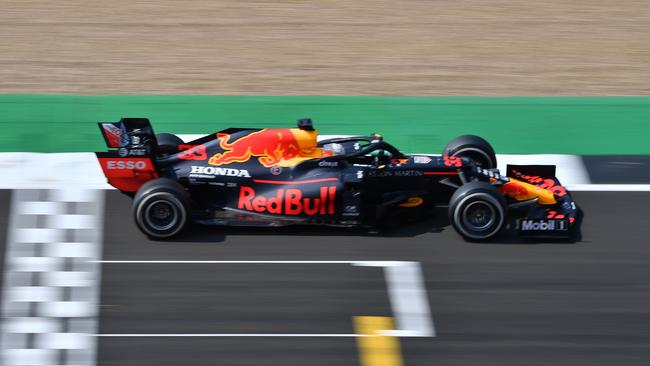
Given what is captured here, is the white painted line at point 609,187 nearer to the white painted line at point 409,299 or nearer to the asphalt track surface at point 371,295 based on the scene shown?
the asphalt track surface at point 371,295

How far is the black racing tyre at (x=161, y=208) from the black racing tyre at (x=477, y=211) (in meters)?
2.86

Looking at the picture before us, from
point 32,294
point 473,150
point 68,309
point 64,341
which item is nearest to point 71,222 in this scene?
point 32,294

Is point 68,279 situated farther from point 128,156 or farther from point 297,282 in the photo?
point 297,282

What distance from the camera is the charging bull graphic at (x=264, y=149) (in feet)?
39.9

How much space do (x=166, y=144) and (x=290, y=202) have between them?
1837 mm

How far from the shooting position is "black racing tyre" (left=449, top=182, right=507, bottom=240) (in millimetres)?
11844

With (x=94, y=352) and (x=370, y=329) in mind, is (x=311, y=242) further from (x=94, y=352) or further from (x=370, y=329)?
(x=94, y=352)

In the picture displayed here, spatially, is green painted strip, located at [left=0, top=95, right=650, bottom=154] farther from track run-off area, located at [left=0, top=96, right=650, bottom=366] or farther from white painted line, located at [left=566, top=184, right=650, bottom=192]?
white painted line, located at [left=566, top=184, right=650, bottom=192]

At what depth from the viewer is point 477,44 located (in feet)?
65.1

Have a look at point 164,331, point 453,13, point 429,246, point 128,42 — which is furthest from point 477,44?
point 164,331

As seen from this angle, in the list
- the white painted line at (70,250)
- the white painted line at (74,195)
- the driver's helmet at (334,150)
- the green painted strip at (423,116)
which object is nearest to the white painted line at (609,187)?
the green painted strip at (423,116)

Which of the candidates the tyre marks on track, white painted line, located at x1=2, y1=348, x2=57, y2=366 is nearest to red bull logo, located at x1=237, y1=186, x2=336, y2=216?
the tyre marks on track

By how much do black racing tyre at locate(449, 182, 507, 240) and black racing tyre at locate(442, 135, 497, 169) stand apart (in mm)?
1317

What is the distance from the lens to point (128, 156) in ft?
39.7
